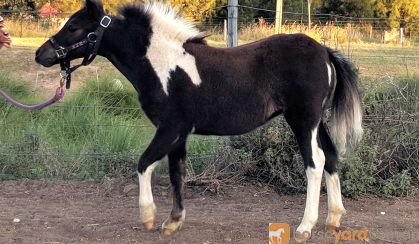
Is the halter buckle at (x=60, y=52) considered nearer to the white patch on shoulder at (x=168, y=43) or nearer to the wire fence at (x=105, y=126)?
the white patch on shoulder at (x=168, y=43)

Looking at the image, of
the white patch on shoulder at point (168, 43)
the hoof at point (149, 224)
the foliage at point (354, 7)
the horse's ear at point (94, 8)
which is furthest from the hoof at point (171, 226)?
the foliage at point (354, 7)

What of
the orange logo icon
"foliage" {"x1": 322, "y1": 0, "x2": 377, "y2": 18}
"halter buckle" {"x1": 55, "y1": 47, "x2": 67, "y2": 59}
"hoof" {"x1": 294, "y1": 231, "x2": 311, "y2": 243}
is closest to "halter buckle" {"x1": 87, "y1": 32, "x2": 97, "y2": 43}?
"halter buckle" {"x1": 55, "y1": 47, "x2": 67, "y2": 59}

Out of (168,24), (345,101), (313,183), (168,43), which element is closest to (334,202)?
(313,183)

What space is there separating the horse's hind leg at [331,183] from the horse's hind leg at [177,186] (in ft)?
4.30

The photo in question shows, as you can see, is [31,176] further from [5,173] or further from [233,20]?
[233,20]

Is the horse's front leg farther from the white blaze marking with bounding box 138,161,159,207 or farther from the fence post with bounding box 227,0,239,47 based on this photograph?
the fence post with bounding box 227,0,239,47

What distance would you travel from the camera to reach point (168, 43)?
16.5 ft

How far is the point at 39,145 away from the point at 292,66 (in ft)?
12.6

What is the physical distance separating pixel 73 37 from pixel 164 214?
209cm

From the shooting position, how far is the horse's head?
4973mm

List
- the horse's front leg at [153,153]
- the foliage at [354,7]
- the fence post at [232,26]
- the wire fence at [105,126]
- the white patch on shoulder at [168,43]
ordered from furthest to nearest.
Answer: the foliage at [354,7]
the wire fence at [105,126]
the fence post at [232,26]
the white patch on shoulder at [168,43]
the horse's front leg at [153,153]

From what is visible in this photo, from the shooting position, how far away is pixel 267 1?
33125 mm

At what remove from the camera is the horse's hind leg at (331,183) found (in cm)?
532

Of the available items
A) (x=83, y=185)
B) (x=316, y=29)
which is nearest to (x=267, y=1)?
(x=316, y=29)
